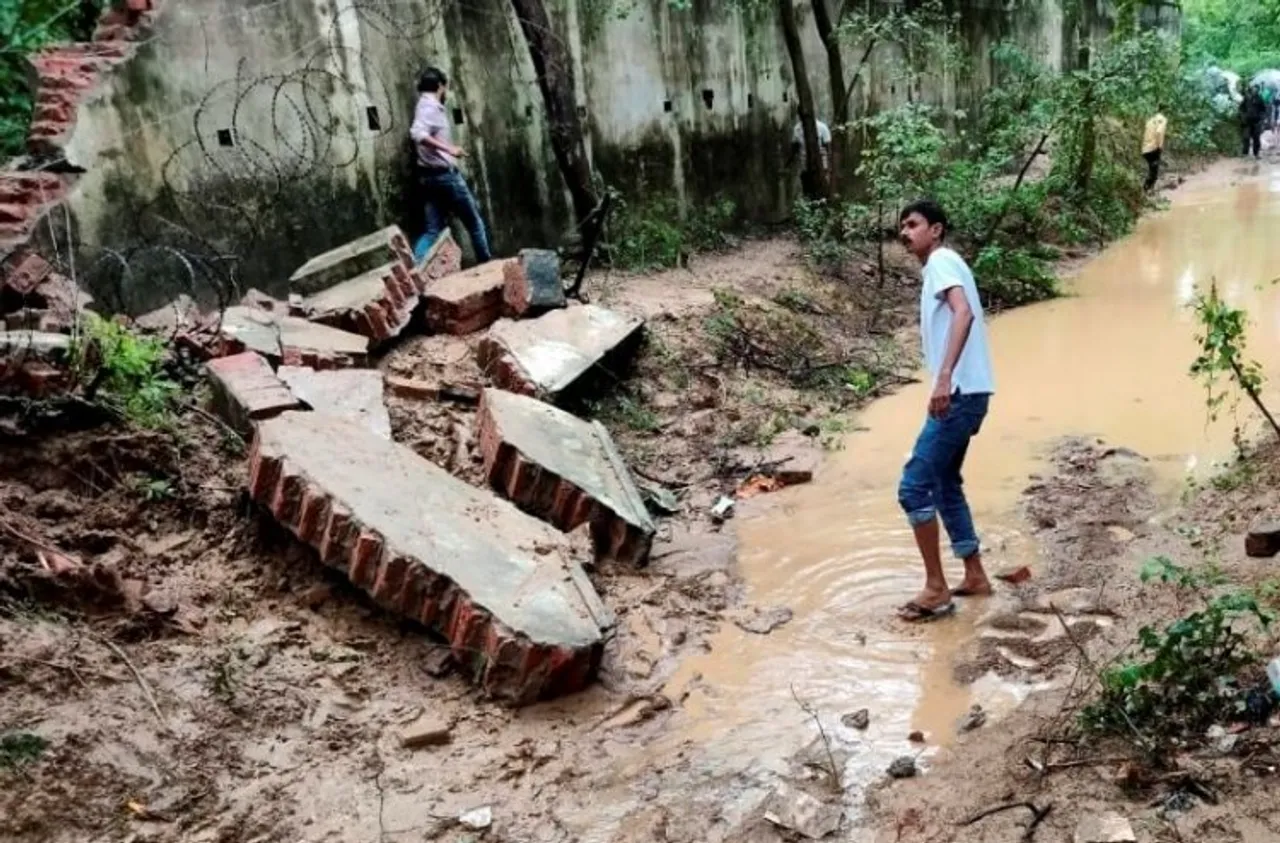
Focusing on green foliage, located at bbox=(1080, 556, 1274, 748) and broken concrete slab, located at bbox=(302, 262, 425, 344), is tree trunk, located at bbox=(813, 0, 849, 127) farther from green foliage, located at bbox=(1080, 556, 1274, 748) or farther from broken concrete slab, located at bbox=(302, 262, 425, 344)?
green foliage, located at bbox=(1080, 556, 1274, 748)

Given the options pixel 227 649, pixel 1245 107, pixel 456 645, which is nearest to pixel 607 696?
pixel 456 645

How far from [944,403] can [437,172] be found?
491cm

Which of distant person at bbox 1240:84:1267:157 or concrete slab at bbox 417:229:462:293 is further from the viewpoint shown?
distant person at bbox 1240:84:1267:157

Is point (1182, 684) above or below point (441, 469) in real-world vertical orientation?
below

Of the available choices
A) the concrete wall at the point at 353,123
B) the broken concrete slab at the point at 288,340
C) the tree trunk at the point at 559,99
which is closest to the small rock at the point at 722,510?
the broken concrete slab at the point at 288,340

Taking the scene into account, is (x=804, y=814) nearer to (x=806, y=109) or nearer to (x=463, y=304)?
(x=463, y=304)

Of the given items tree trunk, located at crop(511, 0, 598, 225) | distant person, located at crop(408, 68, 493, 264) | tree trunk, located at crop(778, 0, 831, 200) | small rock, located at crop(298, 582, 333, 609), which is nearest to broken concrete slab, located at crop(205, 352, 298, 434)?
small rock, located at crop(298, 582, 333, 609)

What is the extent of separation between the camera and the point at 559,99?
343 inches

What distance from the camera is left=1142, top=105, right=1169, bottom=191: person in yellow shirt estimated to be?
16.3 meters

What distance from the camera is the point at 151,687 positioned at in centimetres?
330

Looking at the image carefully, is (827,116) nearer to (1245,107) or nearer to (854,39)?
(854,39)

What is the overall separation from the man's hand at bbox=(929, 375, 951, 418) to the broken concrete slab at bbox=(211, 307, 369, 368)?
319cm

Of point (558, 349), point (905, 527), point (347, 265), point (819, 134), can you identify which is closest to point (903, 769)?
point (905, 527)

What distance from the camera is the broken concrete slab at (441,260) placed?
22.9 feet
